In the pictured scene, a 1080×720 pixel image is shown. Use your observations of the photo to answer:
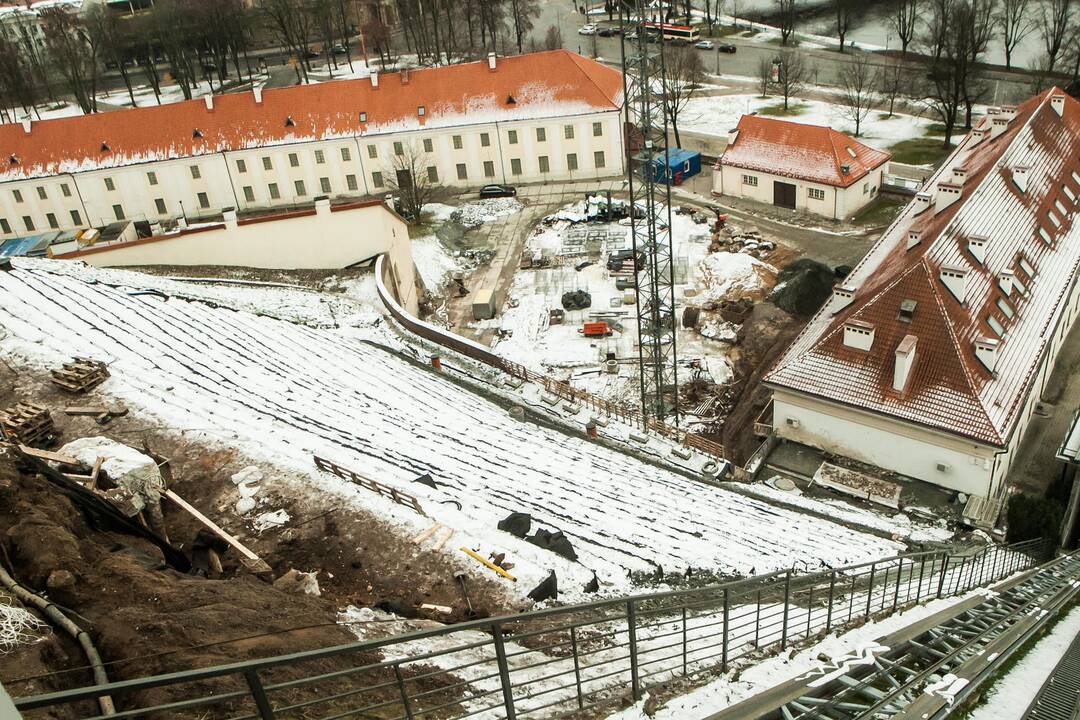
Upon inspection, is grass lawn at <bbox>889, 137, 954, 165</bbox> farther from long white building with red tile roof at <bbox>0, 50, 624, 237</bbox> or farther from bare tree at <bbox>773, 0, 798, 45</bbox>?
bare tree at <bbox>773, 0, 798, 45</bbox>

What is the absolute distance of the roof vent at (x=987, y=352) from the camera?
24.1 meters

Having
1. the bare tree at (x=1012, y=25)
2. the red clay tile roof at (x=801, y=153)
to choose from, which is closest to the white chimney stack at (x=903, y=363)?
the red clay tile roof at (x=801, y=153)

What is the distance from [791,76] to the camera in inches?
2689

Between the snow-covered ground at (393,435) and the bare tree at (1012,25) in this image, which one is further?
the bare tree at (1012,25)

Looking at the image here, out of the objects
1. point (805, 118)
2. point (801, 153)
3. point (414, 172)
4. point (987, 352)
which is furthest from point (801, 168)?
point (987, 352)

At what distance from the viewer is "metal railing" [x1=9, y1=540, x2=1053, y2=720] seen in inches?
293

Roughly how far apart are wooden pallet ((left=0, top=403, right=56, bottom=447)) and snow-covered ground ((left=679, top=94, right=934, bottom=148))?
50769 mm

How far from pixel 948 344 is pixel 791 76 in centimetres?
4957

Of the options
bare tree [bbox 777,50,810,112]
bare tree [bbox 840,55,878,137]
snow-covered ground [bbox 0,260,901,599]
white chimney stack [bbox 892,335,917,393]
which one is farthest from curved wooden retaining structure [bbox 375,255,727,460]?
bare tree [bbox 777,50,810,112]

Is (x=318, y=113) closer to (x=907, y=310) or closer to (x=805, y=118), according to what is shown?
(x=805, y=118)

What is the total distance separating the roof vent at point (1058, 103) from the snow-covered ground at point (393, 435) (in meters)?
23.4

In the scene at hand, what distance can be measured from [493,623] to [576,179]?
166ft

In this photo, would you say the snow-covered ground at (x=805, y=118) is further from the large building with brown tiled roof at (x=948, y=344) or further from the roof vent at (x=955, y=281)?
the roof vent at (x=955, y=281)

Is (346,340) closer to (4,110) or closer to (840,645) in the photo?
(840,645)
